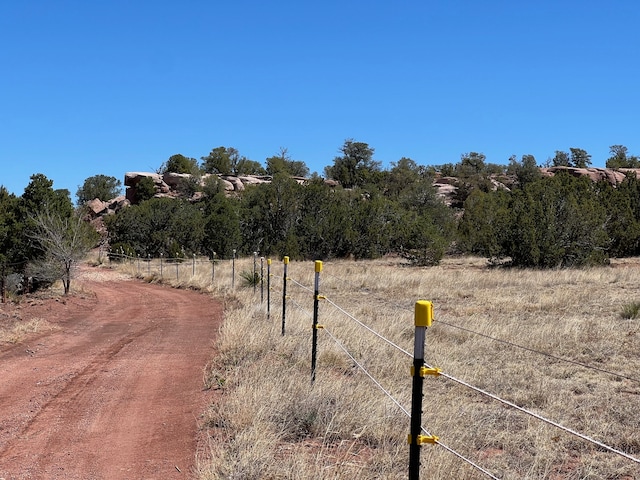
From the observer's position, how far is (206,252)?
4109 centimetres

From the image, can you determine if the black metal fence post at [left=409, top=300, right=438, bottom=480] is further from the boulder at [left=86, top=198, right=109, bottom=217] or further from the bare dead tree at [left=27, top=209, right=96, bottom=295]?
the boulder at [left=86, top=198, right=109, bottom=217]

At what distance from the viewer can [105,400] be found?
6.85 meters

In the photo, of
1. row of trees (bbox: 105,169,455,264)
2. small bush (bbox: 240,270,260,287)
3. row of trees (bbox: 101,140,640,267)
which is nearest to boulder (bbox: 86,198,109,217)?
row of trees (bbox: 101,140,640,267)

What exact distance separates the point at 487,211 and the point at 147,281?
22255mm

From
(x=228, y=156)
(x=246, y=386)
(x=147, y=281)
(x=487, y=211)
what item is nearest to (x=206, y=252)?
(x=147, y=281)

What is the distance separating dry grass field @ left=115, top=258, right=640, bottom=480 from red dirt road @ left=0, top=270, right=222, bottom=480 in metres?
0.40

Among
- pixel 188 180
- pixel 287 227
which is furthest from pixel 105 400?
pixel 188 180

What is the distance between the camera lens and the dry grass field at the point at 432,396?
15.7 feet

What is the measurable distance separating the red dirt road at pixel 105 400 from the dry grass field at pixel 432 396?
40cm

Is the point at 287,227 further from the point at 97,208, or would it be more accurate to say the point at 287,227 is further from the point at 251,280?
the point at 97,208

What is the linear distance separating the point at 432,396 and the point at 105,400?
392 cm

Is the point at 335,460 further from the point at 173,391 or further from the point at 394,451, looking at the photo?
the point at 173,391

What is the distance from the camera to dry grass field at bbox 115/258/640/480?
4.78 m

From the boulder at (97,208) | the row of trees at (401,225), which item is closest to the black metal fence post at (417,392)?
the row of trees at (401,225)
